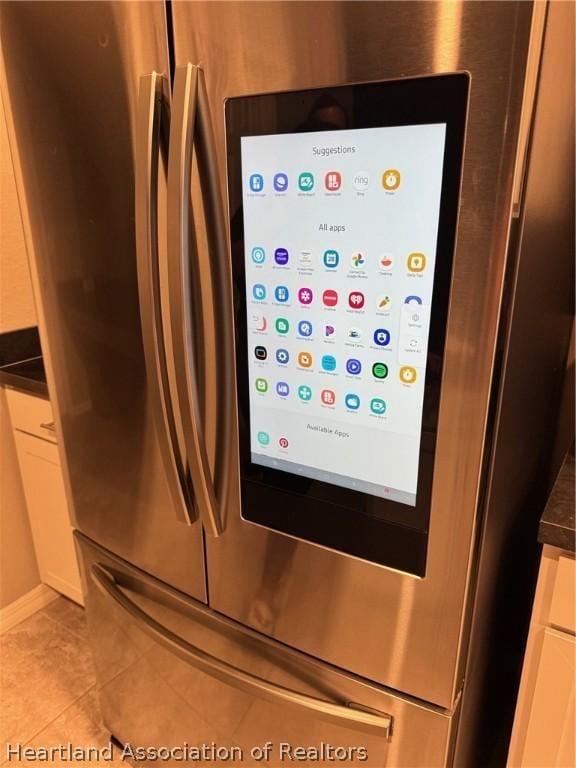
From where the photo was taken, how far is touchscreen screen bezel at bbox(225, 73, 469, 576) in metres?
0.64

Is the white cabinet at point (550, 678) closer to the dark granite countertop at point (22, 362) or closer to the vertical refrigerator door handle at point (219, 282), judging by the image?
the vertical refrigerator door handle at point (219, 282)

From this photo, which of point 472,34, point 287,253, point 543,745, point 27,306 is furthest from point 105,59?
point 543,745

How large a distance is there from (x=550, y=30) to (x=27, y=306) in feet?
5.34

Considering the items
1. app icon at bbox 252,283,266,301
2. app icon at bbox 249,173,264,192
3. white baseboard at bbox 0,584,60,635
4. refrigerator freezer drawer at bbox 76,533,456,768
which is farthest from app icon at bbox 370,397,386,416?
white baseboard at bbox 0,584,60,635

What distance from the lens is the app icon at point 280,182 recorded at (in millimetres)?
761

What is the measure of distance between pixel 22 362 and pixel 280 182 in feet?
4.31

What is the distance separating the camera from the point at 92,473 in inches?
47.7

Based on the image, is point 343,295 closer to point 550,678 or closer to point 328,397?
point 328,397

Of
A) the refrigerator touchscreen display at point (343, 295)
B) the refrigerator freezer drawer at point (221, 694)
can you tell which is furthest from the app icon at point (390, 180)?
the refrigerator freezer drawer at point (221, 694)

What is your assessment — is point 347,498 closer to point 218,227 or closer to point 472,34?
point 218,227

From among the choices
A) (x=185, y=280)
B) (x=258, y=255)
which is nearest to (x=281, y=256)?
(x=258, y=255)

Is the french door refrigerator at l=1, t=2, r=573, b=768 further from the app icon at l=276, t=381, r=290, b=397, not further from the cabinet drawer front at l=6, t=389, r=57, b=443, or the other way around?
the cabinet drawer front at l=6, t=389, r=57, b=443

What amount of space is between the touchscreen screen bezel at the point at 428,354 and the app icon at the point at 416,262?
17mm

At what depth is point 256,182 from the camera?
30.8 inches
